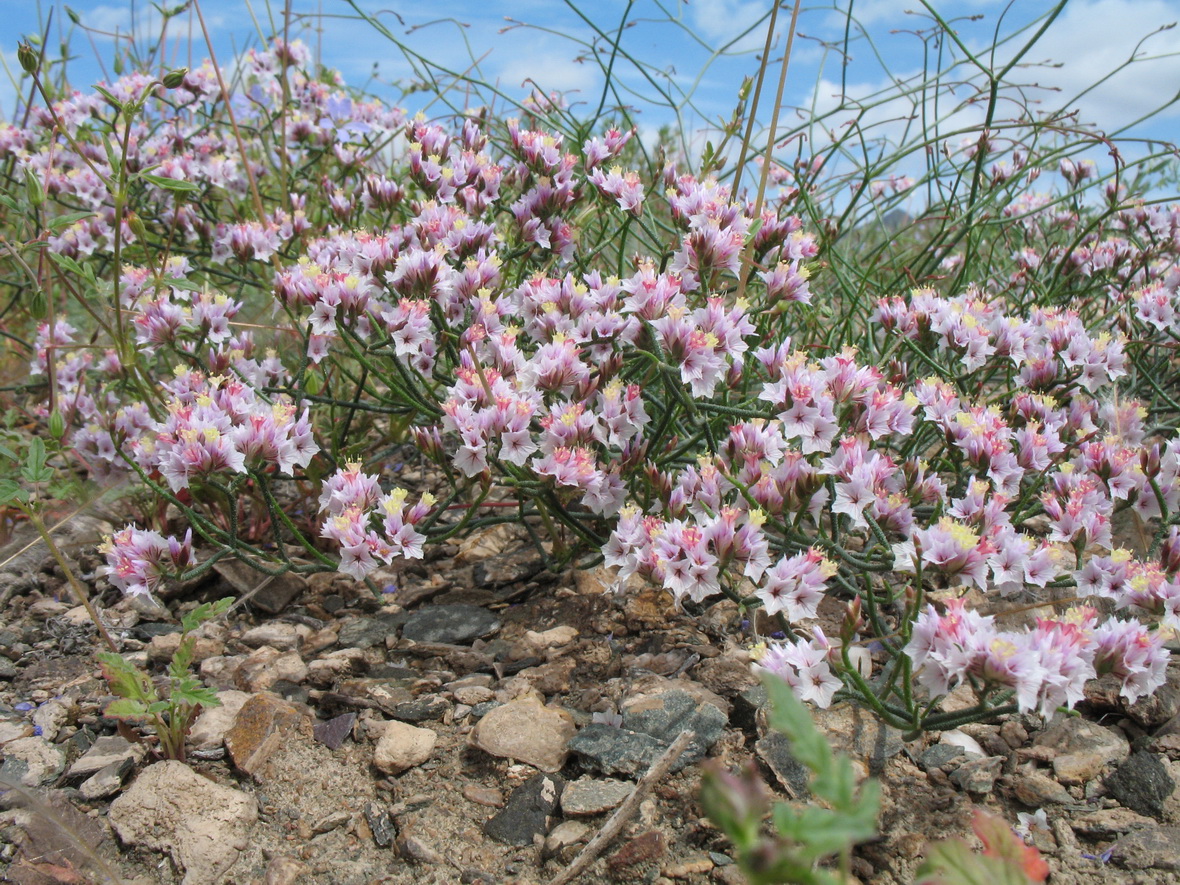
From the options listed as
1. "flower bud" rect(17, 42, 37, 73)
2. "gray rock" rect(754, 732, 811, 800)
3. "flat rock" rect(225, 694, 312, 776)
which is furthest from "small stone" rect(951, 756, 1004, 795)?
"flower bud" rect(17, 42, 37, 73)

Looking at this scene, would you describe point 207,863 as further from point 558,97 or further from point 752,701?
point 558,97

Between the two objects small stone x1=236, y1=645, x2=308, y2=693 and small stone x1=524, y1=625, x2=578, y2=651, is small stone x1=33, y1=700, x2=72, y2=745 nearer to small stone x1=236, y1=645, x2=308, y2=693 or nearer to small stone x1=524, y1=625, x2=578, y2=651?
small stone x1=236, y1=645, x2=308, y2=693

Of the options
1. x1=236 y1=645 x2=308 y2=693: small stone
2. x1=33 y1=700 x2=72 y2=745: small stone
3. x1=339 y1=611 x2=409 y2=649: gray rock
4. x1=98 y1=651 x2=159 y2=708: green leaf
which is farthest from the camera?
x1=339 y1=611 x2=409 y2=649: gray rock

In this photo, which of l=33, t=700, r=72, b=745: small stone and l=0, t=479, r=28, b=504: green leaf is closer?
l=0, t=479, r=28, b=504: green leaf

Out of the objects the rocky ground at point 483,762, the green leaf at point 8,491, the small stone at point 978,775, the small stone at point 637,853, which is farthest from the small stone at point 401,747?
the small stone at point 978,775

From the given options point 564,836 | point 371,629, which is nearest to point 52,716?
point 371,629

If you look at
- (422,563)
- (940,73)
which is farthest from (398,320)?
(940,73)

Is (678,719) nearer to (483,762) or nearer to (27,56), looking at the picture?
(483,762)
